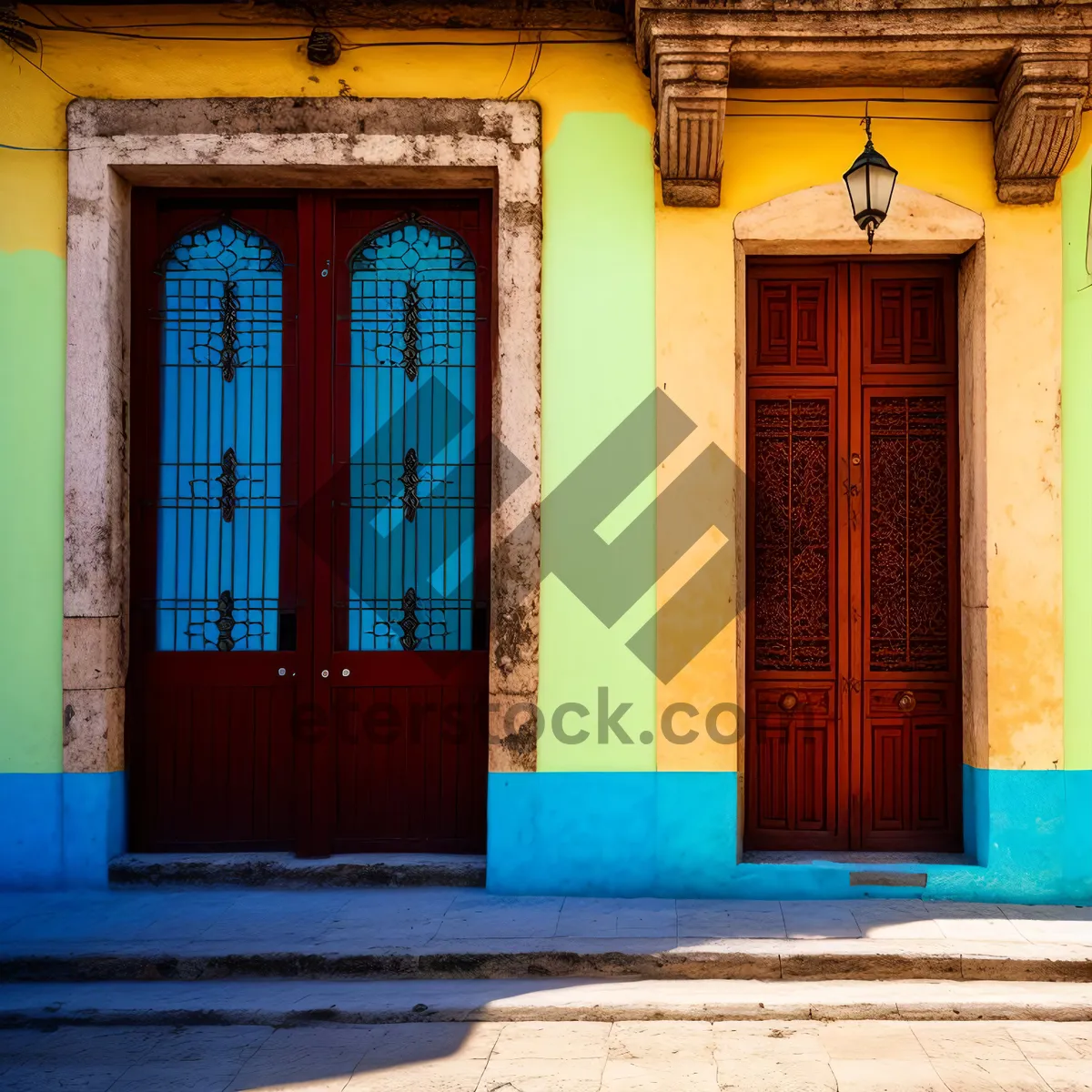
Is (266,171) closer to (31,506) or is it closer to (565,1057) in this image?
(31,506)

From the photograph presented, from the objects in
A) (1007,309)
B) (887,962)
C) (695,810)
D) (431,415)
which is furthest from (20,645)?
(1007,309)

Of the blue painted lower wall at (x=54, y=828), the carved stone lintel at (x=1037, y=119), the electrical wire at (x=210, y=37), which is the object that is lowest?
the blue painted lower wall at (x=54, y=828)

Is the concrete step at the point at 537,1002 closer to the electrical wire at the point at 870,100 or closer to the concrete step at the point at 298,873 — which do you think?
the concrete step at the point at 298,873

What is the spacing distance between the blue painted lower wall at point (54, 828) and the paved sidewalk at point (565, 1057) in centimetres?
154

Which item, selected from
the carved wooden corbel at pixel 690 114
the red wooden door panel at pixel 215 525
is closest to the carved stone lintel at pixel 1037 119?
the carved wooden corbel at pixel 690 114

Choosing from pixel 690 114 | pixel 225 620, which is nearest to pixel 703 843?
pixel 225 620

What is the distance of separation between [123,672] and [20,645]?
55 centimetres

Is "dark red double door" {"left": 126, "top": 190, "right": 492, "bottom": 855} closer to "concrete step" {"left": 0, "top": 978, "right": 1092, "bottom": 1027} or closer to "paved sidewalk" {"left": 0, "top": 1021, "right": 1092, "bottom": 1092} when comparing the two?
"concrete step" {"left": 0, "top": 978, "right": 1092, "bottom": 1027}

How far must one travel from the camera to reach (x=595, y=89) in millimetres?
5918

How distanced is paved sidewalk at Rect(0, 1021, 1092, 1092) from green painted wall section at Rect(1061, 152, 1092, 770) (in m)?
1.88

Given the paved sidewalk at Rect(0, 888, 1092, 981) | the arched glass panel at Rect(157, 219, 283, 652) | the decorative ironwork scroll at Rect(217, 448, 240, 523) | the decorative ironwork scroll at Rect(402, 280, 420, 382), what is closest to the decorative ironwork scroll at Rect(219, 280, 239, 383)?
the arched glass panel at Rect(157, 219, 283, 652)

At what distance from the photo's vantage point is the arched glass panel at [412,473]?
242 inches

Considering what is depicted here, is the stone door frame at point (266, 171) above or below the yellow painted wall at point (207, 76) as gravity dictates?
below

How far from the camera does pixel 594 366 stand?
588 cm
